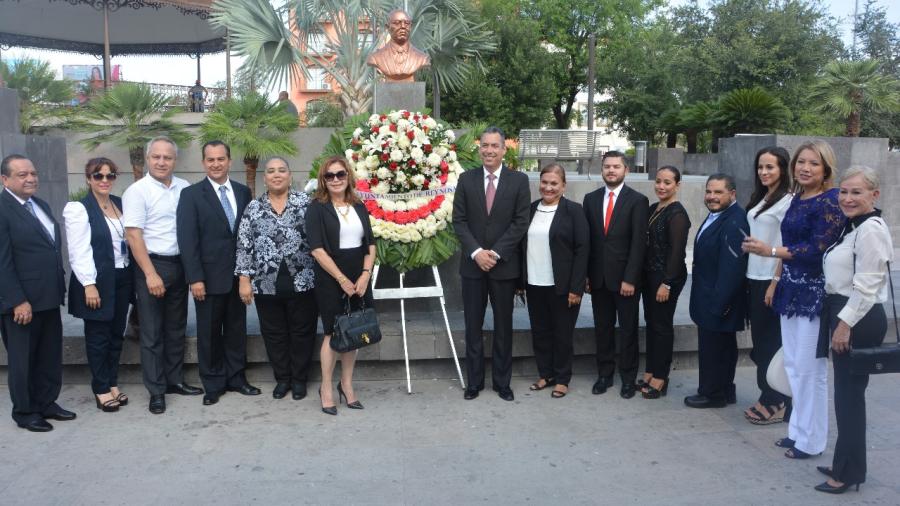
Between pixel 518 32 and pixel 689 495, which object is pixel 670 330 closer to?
pixel 689 495

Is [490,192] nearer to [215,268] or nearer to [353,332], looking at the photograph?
[353,332]

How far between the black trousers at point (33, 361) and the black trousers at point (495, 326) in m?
2.82

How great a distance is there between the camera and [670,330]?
5.39 meters

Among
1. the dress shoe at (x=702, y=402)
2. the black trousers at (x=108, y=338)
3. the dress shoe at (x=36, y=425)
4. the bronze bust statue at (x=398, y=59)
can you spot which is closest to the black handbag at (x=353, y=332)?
the black trousers at (x=108, y=338)

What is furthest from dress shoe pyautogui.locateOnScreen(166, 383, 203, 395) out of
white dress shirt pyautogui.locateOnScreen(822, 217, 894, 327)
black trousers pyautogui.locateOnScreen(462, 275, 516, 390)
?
white dress shirt pyautogui.locateOnScreen(822, 217, 894, 327)

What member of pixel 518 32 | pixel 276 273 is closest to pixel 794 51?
pixel 518 32

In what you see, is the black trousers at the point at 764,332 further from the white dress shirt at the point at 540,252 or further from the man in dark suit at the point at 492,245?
the man in dark suit at the point at 492,245

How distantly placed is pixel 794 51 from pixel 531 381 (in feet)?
74.6

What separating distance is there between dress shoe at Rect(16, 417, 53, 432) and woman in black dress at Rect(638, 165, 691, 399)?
163 inches

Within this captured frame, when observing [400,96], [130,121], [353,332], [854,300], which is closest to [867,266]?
[854,300]

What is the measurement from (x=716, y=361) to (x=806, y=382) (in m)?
1.00

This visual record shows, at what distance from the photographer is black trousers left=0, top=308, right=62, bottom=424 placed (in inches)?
186

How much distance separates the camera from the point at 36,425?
4812 millimetres

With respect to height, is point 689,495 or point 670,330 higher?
point 670,330
